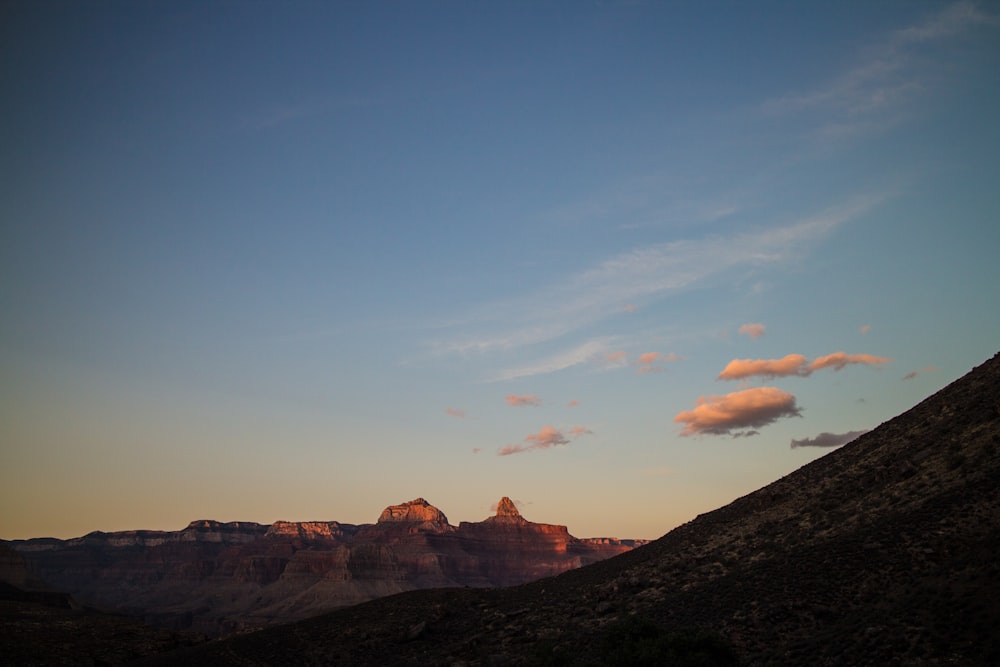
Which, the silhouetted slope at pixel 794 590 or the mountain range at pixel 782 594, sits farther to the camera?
the mountain range at pixel 782 594

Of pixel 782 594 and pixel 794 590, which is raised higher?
pixel 794 590

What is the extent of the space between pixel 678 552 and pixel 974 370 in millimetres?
27617

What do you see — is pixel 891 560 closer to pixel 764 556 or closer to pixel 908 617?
pixel 908 617

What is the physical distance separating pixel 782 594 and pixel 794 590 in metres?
0.72

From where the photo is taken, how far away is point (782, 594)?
132 feet

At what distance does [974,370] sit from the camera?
5503 cm

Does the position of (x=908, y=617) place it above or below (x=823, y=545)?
below

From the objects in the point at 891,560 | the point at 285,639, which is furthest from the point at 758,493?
the point at 285,639

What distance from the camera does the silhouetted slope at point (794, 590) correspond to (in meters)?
32.1

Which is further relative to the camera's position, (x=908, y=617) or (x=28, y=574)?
(x=28, y=574)

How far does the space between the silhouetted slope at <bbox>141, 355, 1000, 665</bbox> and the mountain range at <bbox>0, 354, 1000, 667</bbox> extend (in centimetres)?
12

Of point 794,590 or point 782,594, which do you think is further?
point 782,594

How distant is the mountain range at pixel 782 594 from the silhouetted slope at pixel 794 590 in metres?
0.12

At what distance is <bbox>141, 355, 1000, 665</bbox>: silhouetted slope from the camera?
105ft
